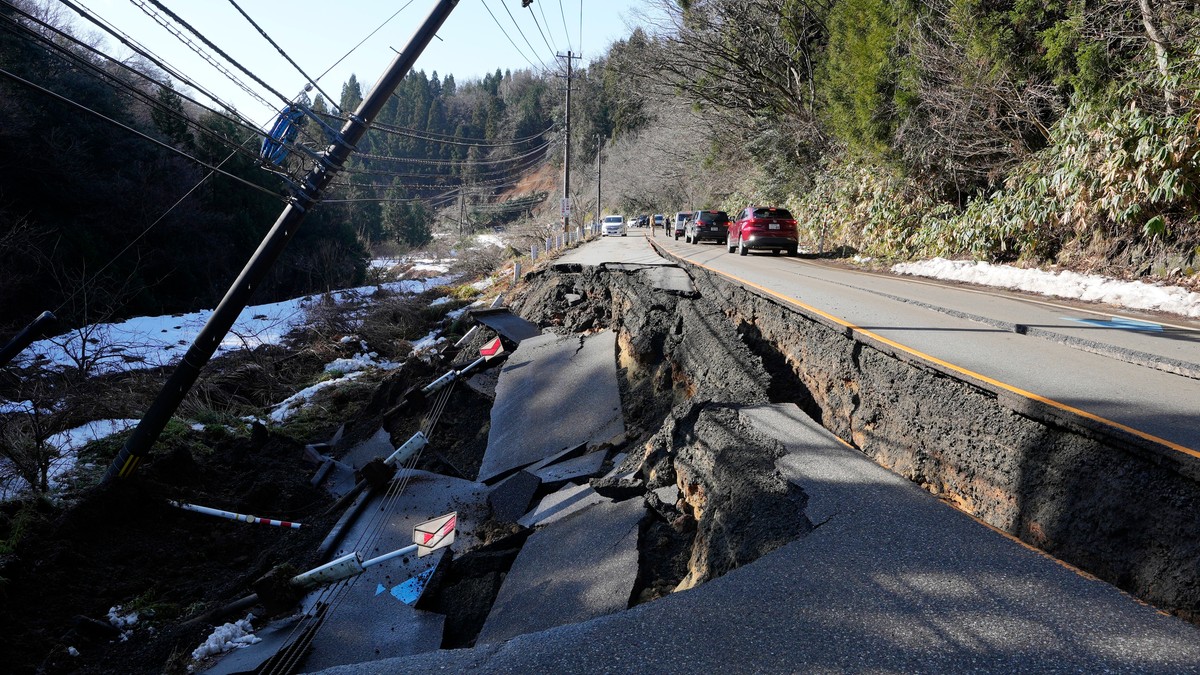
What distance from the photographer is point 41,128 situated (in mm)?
25469

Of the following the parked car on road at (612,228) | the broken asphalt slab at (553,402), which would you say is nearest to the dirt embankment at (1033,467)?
the broken asphalt slab at (553,402)

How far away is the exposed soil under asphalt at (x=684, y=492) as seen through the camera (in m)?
3.78

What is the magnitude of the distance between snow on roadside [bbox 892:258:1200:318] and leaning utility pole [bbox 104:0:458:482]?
10818 millimetres

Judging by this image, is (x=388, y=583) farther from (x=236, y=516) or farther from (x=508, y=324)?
(x=508, y=324)

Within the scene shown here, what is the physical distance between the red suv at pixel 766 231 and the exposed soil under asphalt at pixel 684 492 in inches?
504

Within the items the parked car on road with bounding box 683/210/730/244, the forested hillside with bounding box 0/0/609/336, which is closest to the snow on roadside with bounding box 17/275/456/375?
the forested hillside with bounding box 0/0/609/336

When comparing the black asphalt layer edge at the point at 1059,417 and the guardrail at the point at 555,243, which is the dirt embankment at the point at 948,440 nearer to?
the black asphalt layer edge at the point at 1059,417

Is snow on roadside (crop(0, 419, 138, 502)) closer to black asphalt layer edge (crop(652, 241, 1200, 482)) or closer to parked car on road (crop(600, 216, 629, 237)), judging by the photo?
black asphalt layer edge (crop(652, 241, 1200, 482))

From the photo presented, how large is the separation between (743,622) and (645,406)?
5304mm

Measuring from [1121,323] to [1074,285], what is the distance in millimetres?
3693

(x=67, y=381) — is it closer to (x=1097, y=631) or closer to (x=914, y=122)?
(x=1097, y=631)

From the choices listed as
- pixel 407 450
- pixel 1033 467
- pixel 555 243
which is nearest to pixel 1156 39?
pixel 1033 467

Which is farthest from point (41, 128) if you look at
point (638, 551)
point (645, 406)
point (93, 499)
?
point (638, 551)

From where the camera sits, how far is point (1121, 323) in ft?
29.3
